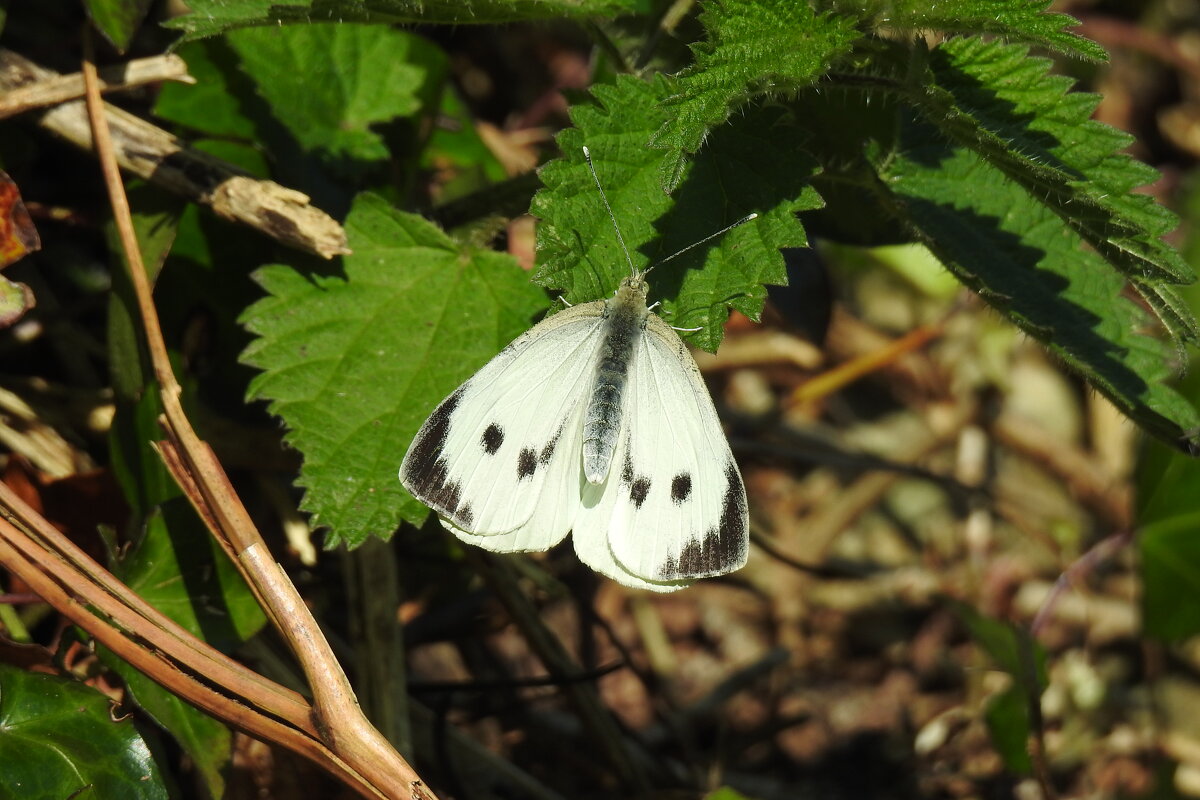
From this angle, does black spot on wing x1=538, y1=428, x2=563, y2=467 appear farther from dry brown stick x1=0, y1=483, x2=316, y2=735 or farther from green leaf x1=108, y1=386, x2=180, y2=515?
green leaf x1=108, y1=386, x2=180, y2=515

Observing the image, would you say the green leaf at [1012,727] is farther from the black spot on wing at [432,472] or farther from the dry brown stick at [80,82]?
the dry brown stick at [80,82]

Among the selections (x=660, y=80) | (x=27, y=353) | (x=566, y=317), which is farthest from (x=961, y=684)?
(x=27, y=353)

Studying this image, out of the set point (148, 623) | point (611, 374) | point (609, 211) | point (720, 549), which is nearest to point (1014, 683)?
point (720, 549)

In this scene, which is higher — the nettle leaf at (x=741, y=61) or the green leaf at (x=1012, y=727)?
the nettle leaf at (x=741, y=61)

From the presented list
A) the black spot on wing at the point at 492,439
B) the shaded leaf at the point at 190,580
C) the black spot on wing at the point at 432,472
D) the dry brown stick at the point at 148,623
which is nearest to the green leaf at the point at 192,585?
the shaded leaf at the point at 190,580

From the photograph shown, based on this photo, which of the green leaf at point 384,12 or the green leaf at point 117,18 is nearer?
the green leaf at point 384,12
